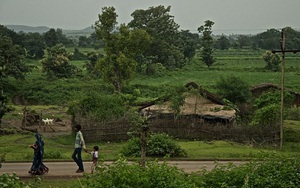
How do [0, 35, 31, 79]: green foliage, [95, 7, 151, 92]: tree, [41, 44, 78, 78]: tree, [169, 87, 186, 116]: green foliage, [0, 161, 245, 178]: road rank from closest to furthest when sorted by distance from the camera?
[0, 161, 245, 178]: road < [169, 87, 186, 116]: green foliage < [95, 7, 151, 92]: tree < [0, 35, 31, 79]: green foliage < [41, 44, 78, 78]: tree

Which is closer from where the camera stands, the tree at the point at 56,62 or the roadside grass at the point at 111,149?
the roadside grass at the point at 111,149

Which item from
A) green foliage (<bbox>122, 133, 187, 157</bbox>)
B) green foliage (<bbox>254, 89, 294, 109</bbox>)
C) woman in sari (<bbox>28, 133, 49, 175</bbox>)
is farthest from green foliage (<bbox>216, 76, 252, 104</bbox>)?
woman in sari (<bbox>28, 133, 49, 175</bbox>)

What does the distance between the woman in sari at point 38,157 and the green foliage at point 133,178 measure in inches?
151

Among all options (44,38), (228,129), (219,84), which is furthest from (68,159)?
(44,38)

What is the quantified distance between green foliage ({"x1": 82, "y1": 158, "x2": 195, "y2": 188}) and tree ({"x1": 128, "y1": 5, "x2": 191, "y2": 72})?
165 feet

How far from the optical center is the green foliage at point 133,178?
42.0 ft

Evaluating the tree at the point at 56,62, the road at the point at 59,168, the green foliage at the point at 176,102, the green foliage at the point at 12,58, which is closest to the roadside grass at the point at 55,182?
the road at the point at 59,168

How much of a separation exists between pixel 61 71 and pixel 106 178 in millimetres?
46504

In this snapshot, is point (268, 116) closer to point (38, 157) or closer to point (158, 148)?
point (158, 148)

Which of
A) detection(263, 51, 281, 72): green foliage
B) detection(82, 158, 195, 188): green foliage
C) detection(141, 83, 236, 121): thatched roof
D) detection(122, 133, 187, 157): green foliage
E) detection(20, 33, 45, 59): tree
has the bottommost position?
detection(122, 133, 187, 157): green foliage

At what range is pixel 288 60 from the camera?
274ft

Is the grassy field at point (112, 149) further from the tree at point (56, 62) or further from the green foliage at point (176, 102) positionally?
the tree at point (56, 62)

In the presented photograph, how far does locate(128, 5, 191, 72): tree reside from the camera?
68000mm

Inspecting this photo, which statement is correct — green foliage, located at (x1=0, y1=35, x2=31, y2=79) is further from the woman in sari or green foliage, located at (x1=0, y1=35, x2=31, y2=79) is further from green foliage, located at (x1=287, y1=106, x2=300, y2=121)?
the woman in sari
